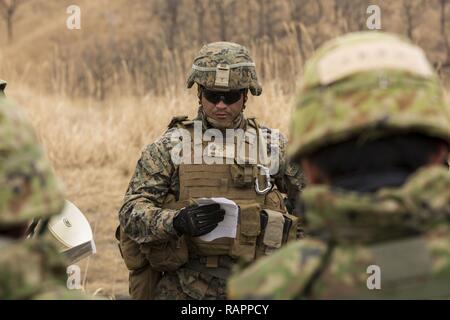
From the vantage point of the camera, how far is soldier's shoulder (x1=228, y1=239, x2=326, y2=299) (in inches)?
107

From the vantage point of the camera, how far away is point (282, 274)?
8.98ft

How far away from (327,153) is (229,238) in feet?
11.6

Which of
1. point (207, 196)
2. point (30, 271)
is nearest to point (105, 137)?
point (207, 196)

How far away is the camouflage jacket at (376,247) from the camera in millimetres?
2570

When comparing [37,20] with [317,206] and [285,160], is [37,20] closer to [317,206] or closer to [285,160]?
[285,160]

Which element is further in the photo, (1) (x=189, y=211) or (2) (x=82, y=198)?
(2) (x=82, y=198)

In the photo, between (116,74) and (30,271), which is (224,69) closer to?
(30,271)

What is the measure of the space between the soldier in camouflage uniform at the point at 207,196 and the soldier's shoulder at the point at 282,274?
3.23 meters

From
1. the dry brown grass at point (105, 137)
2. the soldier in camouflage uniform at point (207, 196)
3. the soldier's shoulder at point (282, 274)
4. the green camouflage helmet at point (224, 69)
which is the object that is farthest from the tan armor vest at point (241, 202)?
the dry brown grass at point (105, 137)

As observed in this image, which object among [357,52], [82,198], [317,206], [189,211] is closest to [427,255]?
[317,206]

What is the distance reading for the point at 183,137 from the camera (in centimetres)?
630

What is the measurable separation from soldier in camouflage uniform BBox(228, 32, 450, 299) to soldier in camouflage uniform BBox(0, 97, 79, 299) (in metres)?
0.50

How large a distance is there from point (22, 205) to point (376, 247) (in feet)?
2.43

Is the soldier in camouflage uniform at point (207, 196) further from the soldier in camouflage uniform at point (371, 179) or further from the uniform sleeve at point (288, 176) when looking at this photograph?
the soldier in camouflage uniform at point (371, 179)
